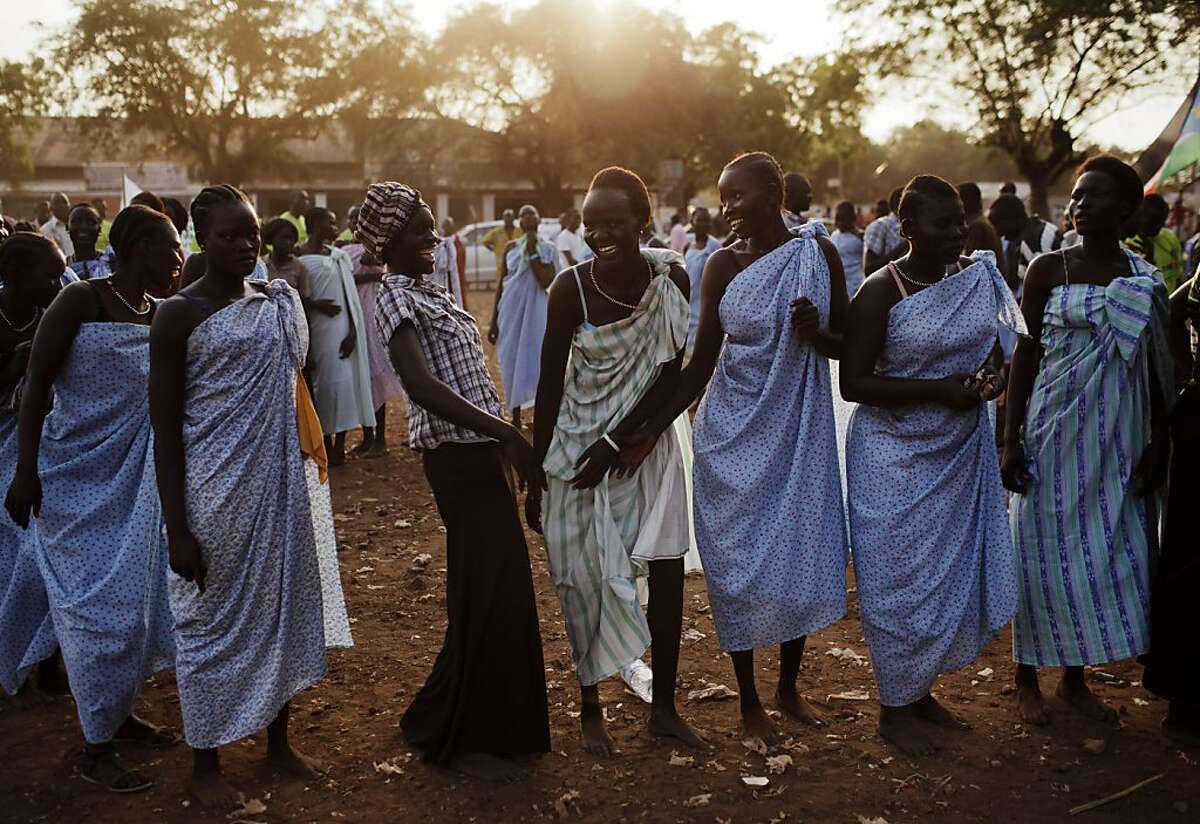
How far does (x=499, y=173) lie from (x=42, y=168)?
18.5 metres

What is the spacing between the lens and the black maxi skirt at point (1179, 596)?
4.14m

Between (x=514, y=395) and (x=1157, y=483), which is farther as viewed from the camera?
(x=514, y=395)

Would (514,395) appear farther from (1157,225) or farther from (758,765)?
(758,765)

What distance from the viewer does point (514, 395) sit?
10695 mm

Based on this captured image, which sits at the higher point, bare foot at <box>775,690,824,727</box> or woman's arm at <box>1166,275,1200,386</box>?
woman's arm at <box>1166,275,1200,386</box>

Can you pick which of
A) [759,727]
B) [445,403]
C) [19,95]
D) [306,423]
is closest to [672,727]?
[759,727]

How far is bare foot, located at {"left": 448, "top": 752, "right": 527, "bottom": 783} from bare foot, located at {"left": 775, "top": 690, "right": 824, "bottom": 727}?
3.61 ft

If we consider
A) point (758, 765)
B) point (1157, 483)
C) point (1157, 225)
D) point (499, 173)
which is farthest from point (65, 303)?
point (499, 173)

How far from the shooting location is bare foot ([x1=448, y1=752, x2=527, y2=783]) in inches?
155

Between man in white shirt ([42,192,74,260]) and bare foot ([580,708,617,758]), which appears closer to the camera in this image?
bare foot ([580,708,617,758])

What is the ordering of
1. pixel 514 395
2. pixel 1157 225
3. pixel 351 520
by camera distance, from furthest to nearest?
pixel 514 395 < pixel 1157 225 < pixel 351 520

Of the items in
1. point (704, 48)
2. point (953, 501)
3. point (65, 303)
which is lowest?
point (953, 501)

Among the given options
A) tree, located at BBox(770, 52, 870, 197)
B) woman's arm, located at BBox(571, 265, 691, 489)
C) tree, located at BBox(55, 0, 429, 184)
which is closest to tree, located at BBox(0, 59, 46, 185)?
tree, located at BBox(55, 0, 429, 184)

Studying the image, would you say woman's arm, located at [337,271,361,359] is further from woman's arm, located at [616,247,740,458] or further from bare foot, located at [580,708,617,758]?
bare foot, located at [580,708,617,758]
